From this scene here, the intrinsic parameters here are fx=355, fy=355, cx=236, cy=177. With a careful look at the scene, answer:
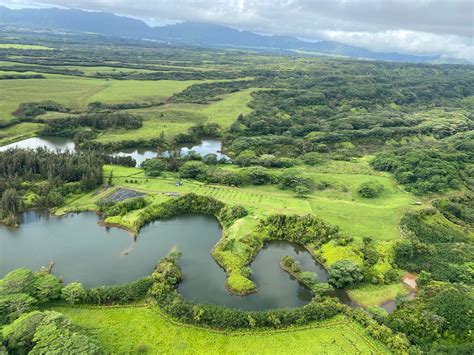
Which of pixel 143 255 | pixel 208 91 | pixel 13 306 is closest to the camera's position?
pixel 13 306

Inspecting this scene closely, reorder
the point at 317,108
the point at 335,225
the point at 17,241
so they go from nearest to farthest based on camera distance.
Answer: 1. the point at 17,241
2. the point at 335,225
3. the point at 317,108

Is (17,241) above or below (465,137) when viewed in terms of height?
below

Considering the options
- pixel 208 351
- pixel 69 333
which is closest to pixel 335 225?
pixel 208 351

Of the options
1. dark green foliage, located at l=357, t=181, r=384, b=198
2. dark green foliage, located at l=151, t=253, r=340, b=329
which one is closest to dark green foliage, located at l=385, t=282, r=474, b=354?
dark green foliage, located at l=151, t=253, r=340, b=329

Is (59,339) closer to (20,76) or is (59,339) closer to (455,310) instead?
(455,310)

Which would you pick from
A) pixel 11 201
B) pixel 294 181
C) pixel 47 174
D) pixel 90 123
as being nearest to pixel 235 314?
pixel 294 181

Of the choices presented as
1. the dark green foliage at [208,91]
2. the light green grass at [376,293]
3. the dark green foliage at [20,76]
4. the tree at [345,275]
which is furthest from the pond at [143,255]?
the dark green foliage at [20,76]

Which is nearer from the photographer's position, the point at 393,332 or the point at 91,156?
the point at 393,332

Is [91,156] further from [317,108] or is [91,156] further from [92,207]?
[317,108]
